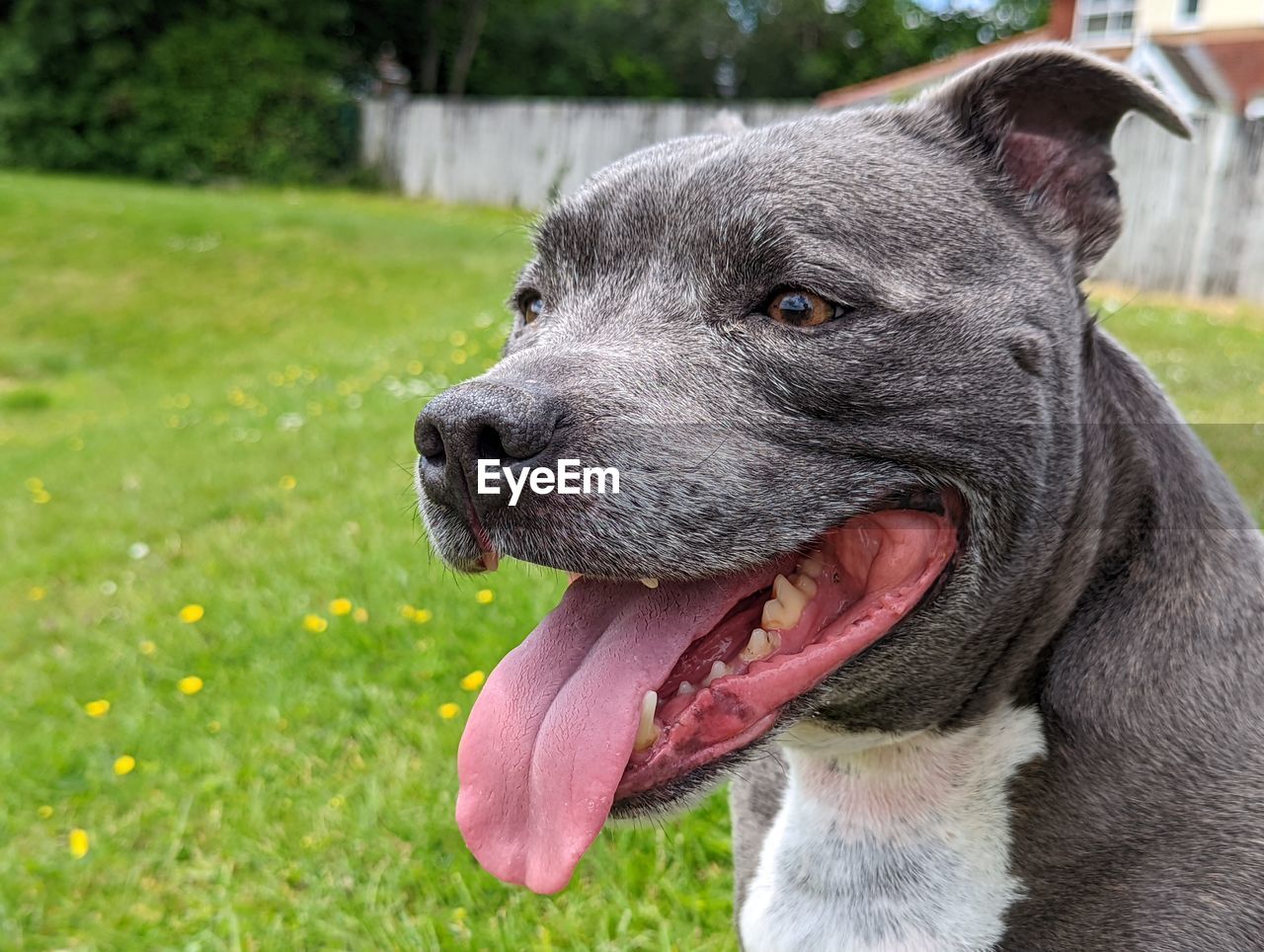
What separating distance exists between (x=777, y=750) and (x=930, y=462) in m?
0.77

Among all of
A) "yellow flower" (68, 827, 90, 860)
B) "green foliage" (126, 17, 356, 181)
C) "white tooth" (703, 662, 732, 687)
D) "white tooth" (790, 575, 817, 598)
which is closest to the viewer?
"white tooth" (703, 662, 732, 687)

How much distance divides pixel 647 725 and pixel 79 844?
7.31 ft

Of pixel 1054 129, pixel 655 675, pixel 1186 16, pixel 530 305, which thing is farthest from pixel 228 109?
pixel 655 675

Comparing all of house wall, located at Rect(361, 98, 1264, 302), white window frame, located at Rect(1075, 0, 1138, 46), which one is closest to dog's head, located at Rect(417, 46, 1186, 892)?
house wall, located at Rect(361, 98, 1264, 302)

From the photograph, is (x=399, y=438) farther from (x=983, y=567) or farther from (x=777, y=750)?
(x=983, y=567)

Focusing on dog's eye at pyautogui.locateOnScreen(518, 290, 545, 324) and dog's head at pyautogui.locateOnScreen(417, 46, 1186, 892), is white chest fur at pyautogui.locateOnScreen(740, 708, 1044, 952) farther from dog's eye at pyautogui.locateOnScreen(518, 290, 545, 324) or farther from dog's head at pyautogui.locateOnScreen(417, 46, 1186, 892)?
dog's eye at pyautogui.locateOnScreen(518, 290, 545, 324)

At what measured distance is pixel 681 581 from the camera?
1886mm

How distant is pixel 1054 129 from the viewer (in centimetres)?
218

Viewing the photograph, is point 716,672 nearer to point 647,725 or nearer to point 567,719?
point 647,725

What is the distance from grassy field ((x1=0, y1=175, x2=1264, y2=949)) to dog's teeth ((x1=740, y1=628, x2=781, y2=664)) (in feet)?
3.36

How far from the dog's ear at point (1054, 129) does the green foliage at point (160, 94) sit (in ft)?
84.4

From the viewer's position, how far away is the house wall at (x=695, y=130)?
40.4 ft

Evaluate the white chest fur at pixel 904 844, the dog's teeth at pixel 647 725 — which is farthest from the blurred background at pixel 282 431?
the dog's teeth at pixel 647 725

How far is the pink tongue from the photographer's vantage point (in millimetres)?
1723
